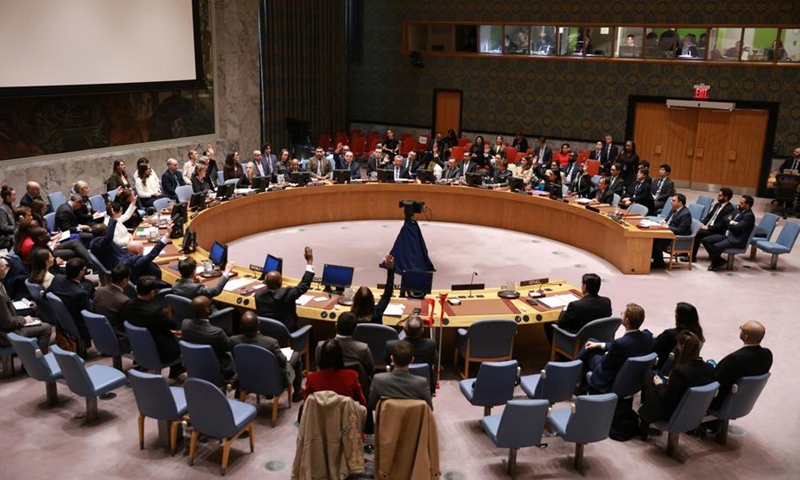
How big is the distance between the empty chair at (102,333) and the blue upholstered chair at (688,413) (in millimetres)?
5133

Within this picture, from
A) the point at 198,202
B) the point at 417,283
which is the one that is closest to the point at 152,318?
the point at 417,283

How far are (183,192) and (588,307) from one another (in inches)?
311

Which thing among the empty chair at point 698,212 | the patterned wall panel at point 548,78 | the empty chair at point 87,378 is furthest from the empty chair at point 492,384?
the patterned wall panel at point 548,78

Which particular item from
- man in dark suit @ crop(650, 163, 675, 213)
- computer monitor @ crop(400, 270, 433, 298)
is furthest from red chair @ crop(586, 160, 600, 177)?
computer monitor @ crop(400, 270, 433, 298)

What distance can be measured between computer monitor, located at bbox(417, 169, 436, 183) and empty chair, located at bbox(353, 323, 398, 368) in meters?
7.71

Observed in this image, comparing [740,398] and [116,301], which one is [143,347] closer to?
[116,301]

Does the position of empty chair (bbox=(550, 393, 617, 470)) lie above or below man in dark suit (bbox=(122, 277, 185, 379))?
below

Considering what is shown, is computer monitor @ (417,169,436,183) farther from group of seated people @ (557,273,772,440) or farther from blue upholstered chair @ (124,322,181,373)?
blue upholstered chair @ (124,322,181,373)

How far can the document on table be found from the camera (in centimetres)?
787

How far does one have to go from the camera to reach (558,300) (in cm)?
802

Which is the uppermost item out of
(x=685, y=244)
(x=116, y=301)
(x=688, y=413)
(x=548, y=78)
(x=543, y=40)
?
(x=543, y=40)

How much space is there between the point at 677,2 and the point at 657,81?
1908mm

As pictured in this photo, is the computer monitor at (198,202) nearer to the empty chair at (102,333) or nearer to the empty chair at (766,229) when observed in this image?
the empty chair at (102,333)

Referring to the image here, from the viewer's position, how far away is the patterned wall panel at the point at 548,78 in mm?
16875
